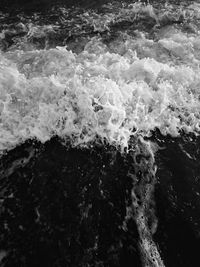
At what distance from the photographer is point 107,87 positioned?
18.1 feet

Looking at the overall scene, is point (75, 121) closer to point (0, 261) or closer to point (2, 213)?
point (2, 213)

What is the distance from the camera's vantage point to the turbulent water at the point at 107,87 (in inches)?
190

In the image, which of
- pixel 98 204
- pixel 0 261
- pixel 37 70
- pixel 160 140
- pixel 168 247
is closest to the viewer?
pixel 0 261

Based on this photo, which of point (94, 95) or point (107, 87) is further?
point (107, 87)

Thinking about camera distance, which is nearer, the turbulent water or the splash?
the turbulent water

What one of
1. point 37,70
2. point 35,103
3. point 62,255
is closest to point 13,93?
point 35,103

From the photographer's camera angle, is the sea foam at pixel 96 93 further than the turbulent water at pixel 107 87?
Yes

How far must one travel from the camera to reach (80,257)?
11.5 ft

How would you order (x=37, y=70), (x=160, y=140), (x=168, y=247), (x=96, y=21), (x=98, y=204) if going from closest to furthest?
(x=168, y=247) → (x=98, y=204) → (x=160, y=140) → (x=37, y=70) → (x=96, y=21)

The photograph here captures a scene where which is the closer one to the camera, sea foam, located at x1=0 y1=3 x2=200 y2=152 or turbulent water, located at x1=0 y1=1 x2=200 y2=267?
turbulent water, located at x1=0 y1=1 x2=200 y2=267

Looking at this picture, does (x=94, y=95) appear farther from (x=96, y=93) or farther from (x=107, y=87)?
(x=107, y=87)

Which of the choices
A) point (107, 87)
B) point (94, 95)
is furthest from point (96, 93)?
point (107, 87)

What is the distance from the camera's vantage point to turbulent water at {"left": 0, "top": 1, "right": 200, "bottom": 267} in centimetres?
484

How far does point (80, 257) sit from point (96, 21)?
6780mm
